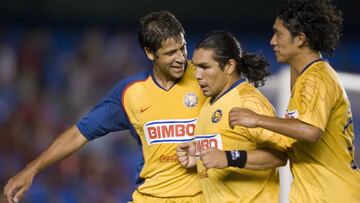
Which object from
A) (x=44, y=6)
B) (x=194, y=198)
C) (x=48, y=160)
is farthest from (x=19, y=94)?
(x=194, y=198)

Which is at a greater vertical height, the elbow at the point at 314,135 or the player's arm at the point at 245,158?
the elbow at the point at 314,135

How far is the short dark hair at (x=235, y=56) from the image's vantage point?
4734 millimetres

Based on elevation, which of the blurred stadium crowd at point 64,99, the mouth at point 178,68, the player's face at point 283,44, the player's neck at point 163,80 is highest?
the player's face at point 283,44

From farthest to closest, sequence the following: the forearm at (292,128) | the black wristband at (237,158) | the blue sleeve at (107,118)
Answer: the blue sleeve at (107,118) < the black wristband at (237,158) < the forearm at (292,128)

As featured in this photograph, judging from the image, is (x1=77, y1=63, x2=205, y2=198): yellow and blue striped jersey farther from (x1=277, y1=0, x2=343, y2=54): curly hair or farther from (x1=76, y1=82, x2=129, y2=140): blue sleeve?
(x1=277, y1=0, x2=343, y2=54): curly hair

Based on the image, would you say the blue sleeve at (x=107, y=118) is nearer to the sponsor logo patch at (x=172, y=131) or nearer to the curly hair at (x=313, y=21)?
the sponsor logo patch at (x=172, y=131)

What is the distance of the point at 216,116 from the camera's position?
4.73 metres

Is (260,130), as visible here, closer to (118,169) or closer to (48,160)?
(48,160)

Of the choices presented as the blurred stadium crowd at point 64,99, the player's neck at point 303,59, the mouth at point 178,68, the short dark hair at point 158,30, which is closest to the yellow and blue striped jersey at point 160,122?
the mouth at point 178,68

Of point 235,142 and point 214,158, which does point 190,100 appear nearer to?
point 235,142

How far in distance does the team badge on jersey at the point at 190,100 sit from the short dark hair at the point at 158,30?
32cm

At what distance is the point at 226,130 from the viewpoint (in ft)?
15.3

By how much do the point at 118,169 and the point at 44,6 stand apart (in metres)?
1.71

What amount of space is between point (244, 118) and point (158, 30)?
1081mm
